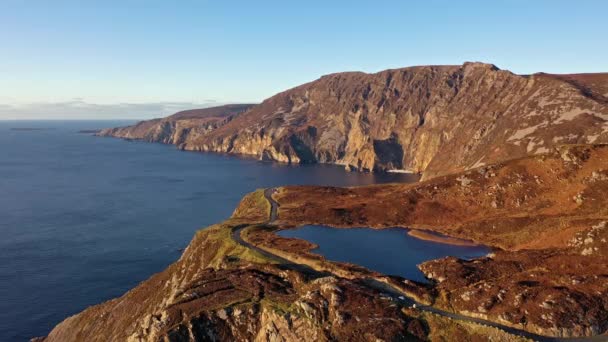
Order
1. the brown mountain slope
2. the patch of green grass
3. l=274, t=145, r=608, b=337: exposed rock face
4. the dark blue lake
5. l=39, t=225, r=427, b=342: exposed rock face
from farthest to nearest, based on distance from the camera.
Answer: the dark blue lake, the patch of green grass, l=39, t=225, r=427, b=342: exposed rock face, l=274, t=145, r=608, b=337: exposed rock face, the brown mountain slope

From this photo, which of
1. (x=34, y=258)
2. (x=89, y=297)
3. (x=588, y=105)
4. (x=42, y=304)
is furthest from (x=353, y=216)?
(x=588, y=105)

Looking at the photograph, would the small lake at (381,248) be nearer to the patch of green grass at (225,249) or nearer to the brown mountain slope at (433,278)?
the brown mountain slope at (433,278)

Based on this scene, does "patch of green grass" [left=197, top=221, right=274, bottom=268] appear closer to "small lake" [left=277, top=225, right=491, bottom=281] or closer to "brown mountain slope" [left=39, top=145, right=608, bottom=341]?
"brown mountain slope" [left=39, top=145, right=608, bottom=341]

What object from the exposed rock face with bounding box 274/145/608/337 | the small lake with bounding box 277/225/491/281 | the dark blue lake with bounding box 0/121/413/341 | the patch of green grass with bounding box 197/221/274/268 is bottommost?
the dark blue lake with bounding box 0/121/413/341

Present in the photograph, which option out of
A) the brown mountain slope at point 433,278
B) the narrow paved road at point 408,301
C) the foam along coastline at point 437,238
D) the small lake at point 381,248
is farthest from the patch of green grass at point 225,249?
the foam along coastline at point 437,238

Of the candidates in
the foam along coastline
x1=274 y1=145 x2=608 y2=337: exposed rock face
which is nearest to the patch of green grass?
x1=274 y1=145 x2=608 y2=337: exposed rock face

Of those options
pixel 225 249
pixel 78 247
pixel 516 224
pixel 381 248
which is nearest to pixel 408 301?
pixel 381 248

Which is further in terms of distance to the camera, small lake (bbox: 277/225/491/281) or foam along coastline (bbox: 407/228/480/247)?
foam along coastline (bbox: 407/228/480/247)
